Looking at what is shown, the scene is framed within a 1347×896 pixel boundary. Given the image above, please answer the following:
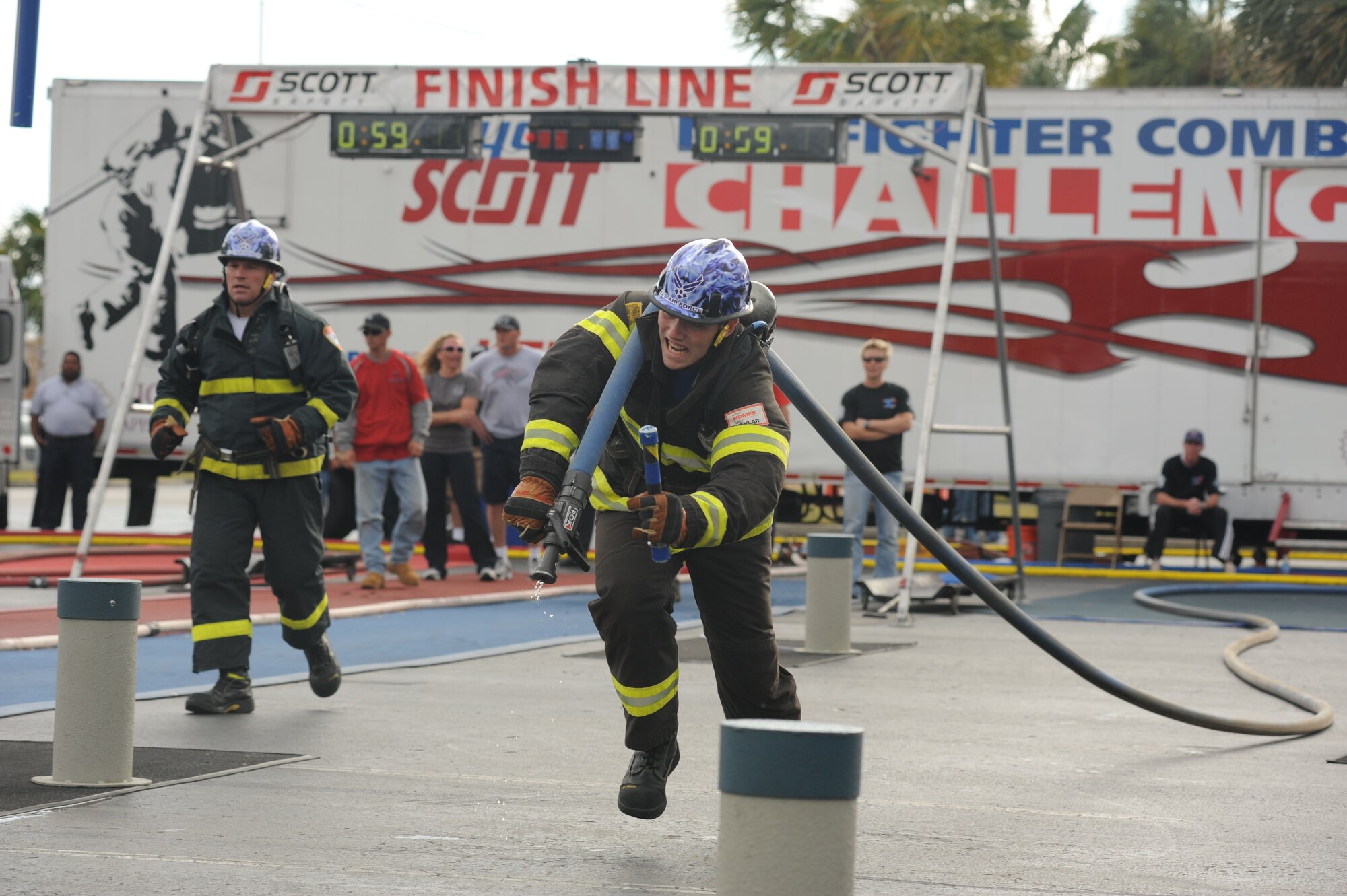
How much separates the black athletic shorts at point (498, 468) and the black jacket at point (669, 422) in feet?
29.0

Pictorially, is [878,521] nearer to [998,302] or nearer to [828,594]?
[998,302]

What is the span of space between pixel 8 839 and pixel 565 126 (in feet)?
31.4

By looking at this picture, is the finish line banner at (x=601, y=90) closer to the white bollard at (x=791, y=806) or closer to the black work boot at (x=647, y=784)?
the black work boot at (x=647, y=784)

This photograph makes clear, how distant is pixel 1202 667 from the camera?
10.3 meters

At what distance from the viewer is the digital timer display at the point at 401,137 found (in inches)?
523

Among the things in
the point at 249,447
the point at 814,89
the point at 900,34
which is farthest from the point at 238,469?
the point at 900,34

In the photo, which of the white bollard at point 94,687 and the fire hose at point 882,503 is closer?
the fire hose at point 882,503

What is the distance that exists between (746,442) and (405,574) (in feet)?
29.5

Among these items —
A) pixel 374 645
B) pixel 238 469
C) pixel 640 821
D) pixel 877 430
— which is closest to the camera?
pixel 640 821

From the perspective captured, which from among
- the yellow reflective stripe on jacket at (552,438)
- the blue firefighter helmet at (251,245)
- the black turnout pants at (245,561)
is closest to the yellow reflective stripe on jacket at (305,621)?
the black turnout pants at (245,561)

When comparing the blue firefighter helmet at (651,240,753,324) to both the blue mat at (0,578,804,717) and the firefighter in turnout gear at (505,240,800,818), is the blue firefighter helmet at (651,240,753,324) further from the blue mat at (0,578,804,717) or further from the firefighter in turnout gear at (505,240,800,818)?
the blue mat at (0,578,804,717)

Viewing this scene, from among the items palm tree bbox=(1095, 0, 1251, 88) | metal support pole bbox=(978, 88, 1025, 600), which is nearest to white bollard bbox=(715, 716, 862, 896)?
metal support pole bbox=(978, 88, 1025, 600)

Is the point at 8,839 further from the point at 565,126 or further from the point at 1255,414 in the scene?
the point at 1255,414

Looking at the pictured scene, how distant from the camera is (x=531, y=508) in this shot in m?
4.73
